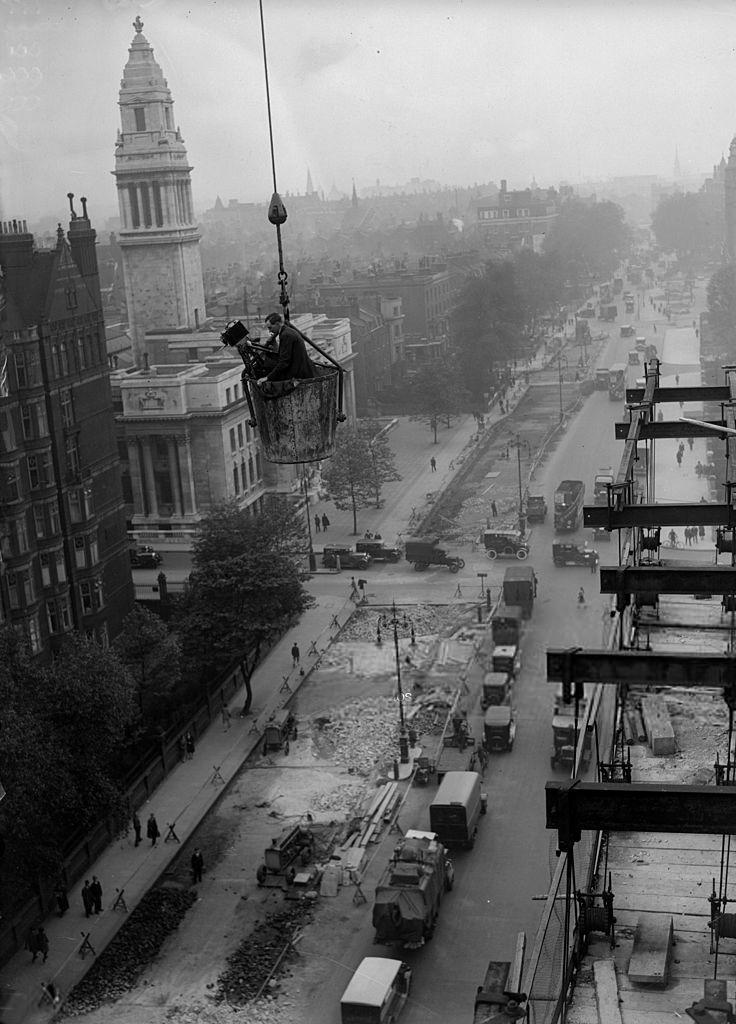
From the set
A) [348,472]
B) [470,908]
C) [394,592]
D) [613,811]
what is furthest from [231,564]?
[613,811]

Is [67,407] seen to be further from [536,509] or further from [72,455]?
[536,509]

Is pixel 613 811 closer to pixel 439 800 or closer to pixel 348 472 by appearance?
pixel 439 800

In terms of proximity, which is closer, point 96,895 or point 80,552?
point 96,895

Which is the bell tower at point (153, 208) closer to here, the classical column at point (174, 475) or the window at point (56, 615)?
the classical column at point (174, 475)

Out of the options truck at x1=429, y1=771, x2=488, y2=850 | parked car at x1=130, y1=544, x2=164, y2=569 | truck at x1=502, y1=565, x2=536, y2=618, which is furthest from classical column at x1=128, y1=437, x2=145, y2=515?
truck at x1=429, y1=771, x2=488, y2=850

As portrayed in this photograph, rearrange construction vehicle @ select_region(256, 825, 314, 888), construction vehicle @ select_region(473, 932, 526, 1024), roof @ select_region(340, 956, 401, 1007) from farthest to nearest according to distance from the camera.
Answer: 1. construction vehicle @ select_region(256, 825, 314, 888)
2. roof @ select_region(340, 956, 401, 1007)
3. construction vehicle @ select_region(473, 932, 526, 1024)

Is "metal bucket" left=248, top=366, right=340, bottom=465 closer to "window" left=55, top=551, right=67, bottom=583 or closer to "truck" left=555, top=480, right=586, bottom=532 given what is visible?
"window" left=55, top=551, right=67, bottom=583

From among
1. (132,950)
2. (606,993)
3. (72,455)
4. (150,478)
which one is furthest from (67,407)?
(606,993)

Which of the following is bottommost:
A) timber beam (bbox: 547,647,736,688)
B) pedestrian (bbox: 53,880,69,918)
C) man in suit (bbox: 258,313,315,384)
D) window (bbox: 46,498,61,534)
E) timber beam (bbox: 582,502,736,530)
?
pedestrian (bbox: 53,880,69,918)
